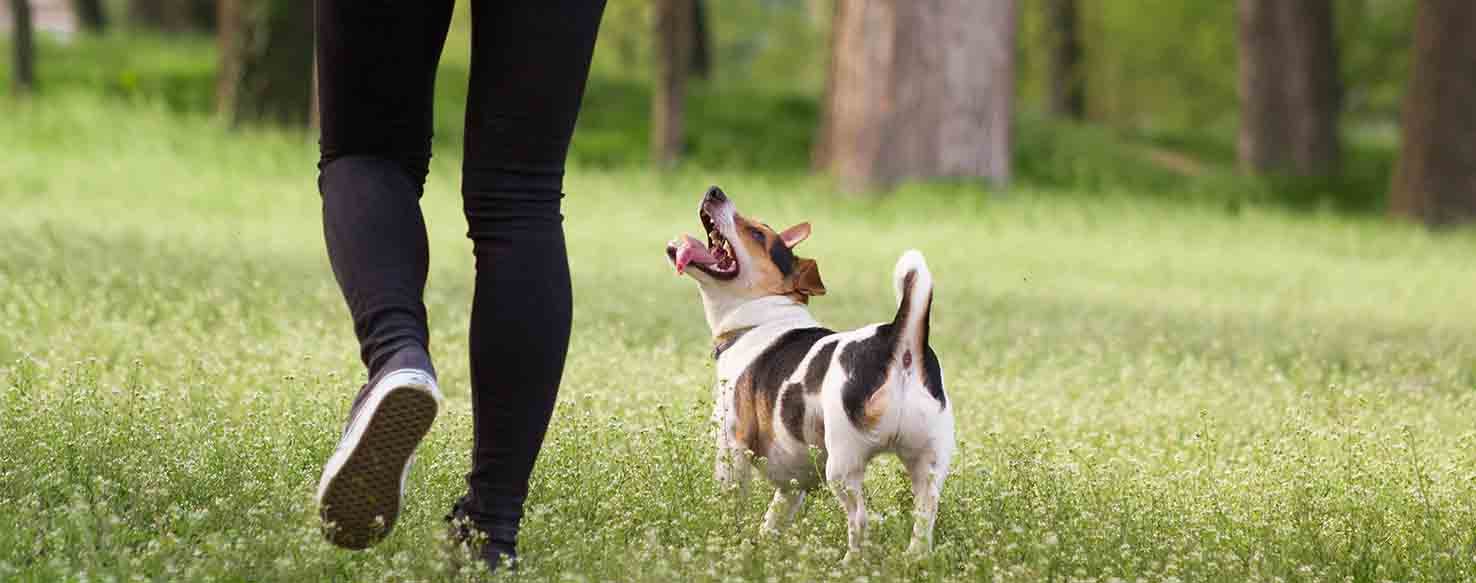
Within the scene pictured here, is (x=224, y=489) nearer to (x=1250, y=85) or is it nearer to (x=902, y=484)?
(x=902, y=484)

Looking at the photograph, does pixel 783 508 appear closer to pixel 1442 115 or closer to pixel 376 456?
pixel 376 456

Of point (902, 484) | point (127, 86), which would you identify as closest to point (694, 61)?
point (127, 86)

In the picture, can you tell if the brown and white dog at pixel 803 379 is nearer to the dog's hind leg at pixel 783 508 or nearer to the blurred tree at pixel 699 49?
the dog's hind leg at pixel 783 508

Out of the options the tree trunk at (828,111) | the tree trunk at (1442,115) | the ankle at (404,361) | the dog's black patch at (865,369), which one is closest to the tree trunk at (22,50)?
the tree trunk at (828,111)

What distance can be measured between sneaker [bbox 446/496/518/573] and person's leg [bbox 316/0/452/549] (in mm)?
136

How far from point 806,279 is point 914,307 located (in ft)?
2.36

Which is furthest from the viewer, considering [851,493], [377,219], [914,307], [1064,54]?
[1064,54]

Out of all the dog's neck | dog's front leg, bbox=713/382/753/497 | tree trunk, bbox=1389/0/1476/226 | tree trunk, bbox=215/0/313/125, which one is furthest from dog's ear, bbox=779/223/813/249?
tree trunk, bbox=1389/0/1476/226

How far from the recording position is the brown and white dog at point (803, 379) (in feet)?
13.6

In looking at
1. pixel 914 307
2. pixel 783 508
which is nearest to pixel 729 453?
pixel 783 508

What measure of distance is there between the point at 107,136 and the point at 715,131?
24.0 ft

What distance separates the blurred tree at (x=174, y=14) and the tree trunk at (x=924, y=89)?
49.4 feet

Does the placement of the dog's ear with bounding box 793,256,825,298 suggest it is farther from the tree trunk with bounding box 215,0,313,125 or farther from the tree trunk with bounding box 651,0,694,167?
the tree trunk with bounding box 651,0,694,167

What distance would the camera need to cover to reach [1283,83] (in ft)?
78.4
